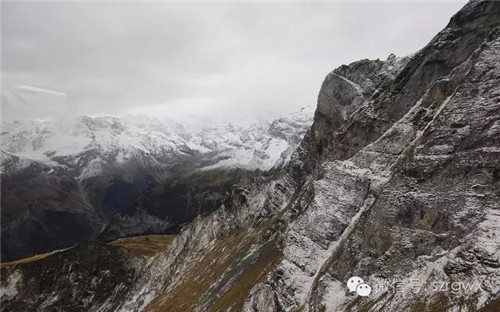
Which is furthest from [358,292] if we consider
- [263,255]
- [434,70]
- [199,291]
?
[199,291]

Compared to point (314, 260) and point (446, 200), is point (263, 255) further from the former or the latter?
point (446, 200)

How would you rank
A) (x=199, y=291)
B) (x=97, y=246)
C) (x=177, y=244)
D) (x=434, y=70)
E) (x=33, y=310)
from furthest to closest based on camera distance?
1. (x=97, y=246)
2. (x=33, y=310)
3. (x=177, y=244)
4. (x=199, y=291)
5. (x=434, y=70)

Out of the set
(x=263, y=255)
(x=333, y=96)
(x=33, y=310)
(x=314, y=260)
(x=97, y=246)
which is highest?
(x=333, y=96)

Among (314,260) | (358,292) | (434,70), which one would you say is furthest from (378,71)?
(358,292)

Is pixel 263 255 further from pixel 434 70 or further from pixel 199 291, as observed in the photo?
pixel 434 70

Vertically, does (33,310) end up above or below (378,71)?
below

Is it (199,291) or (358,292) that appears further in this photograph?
(199,291)

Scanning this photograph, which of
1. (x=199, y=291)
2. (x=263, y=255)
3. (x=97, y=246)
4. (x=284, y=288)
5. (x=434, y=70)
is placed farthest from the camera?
(x=97, y=246)
